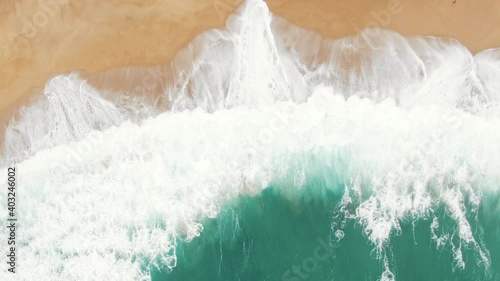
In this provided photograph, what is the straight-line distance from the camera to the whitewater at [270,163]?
788cm

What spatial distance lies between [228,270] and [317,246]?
144 centimetres

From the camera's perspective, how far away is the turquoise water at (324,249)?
7.91 m

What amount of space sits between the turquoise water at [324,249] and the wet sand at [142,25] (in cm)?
262

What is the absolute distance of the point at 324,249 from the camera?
7.96 m

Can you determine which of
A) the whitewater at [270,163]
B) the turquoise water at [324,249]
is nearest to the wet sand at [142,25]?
the whitewater at [270,163]

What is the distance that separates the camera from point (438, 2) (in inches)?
314

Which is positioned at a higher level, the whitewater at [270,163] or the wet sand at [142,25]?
the wet sand at [142,25]

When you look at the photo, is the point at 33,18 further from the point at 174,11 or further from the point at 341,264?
the point at 341,264

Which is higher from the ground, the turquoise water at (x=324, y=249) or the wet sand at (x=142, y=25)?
the wet sand at (x=142, y=25)

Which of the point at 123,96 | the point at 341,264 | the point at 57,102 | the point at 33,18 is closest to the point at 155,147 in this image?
the point at 123,96

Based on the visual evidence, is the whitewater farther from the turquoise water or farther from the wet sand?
the wet sand

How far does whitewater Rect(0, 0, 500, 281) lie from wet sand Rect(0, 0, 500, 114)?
20 centimetres

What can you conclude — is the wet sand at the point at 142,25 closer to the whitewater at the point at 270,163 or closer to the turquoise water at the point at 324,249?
the whitewater at the point at 270,163

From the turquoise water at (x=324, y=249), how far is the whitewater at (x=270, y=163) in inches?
0.9
